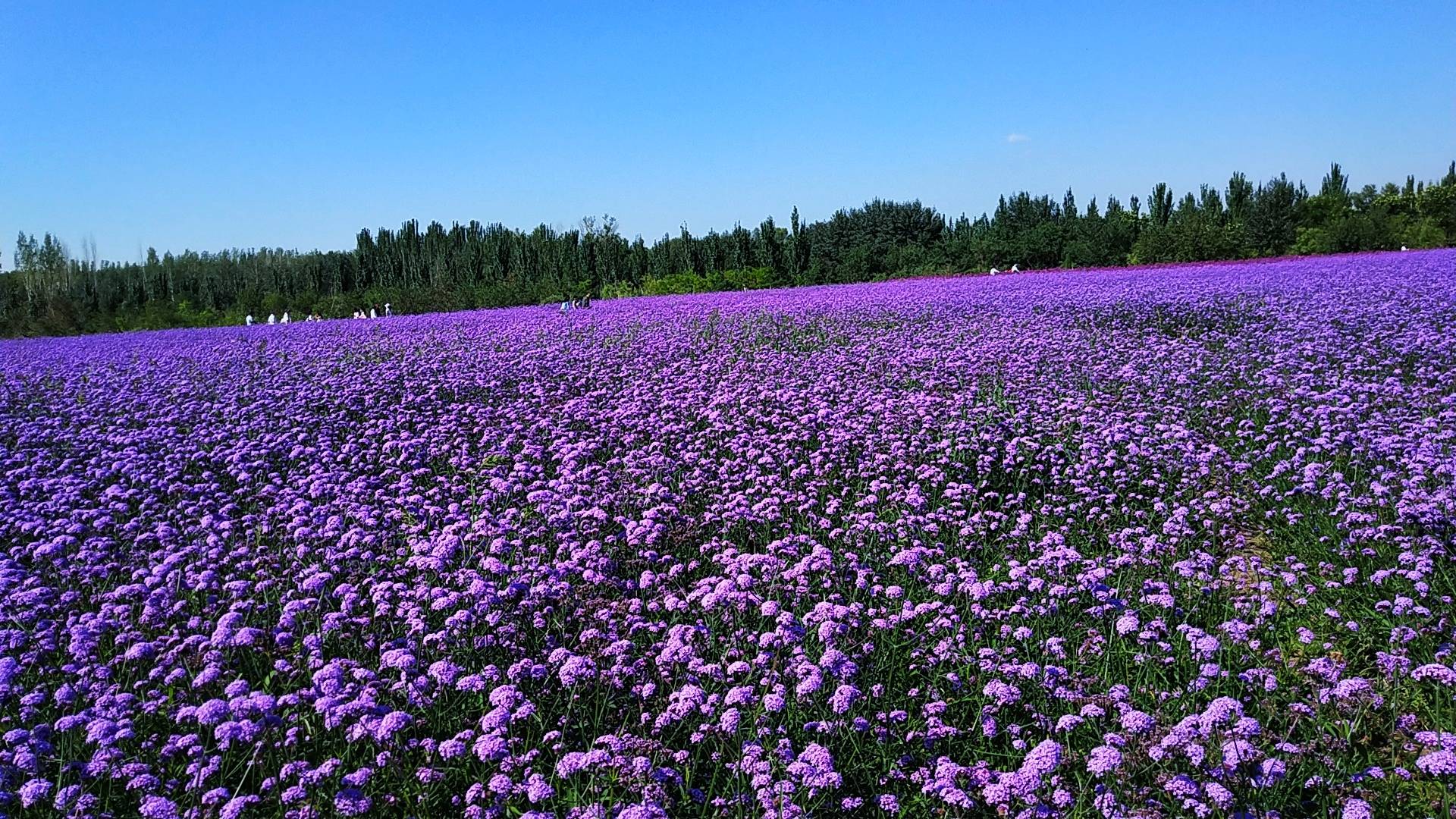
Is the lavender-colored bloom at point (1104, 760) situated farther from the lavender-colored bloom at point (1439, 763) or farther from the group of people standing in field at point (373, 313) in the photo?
the group of people standing in field at point (373, 313)

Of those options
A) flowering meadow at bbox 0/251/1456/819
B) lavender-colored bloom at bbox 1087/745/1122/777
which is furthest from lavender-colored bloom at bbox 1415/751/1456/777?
lavender-colored bloom at bbox 1087/745/1122/777

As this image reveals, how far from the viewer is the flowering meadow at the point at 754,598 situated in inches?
107

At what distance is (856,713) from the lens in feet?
10.3

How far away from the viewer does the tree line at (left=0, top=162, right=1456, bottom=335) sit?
3753 centimetres

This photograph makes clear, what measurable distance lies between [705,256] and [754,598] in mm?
50859

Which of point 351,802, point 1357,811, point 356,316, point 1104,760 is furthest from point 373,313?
→ point 1357,811

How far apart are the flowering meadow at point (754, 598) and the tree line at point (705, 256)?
2918 centimetres

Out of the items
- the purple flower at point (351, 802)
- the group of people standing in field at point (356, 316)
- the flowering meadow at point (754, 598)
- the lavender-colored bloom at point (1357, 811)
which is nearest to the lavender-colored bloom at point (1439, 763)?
the flowering meadow at point (754, 598)

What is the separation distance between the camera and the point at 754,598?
350 centimetres

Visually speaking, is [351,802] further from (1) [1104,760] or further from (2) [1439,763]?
(2) [1439,763]

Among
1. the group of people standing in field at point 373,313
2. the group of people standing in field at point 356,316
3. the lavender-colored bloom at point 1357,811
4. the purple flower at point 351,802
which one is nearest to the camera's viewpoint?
the lavender-colored bloom at point 1357,811

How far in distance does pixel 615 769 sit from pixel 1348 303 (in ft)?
44.3

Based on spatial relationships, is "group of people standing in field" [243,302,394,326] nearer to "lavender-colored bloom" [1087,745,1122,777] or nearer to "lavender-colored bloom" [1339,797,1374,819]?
"lavender-colored bloom" [1087,745,1122,777]

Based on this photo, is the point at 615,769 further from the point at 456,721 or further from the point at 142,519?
the point at 142,519
